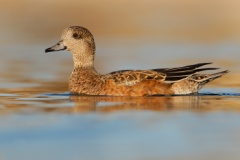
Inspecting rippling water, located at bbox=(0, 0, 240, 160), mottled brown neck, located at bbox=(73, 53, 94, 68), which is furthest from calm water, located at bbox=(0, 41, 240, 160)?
mottled brown neck, located at bbox=(73, 53, 94, 68)

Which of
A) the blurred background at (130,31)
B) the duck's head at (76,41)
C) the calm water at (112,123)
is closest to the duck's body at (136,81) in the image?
the duck's head at (76,41)

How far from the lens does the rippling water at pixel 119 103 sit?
27.2 ft

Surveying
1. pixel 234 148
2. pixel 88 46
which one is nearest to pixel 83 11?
pixel 88 46

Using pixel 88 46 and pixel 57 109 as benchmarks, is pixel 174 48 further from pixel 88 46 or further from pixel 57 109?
pixel 57 109

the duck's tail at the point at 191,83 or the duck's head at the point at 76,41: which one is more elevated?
the duck's head at the point at 76,41

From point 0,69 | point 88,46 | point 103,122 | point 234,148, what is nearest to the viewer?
point 234,148

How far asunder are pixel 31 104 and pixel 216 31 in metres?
15.1

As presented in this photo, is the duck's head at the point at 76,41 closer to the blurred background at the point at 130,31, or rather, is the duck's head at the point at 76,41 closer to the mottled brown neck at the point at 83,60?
the mottled brown neck at the point at 83,60

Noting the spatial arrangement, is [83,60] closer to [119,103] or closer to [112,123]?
[119,103]

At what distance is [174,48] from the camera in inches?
826

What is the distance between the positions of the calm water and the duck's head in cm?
65

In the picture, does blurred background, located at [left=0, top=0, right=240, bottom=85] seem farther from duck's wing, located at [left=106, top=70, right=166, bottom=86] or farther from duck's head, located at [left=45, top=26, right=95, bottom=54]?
duck's wing, located at [left=106, top=70, right=166, bottom=86]

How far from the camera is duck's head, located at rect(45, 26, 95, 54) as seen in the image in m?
13.2

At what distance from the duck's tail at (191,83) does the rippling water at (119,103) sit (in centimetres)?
19
